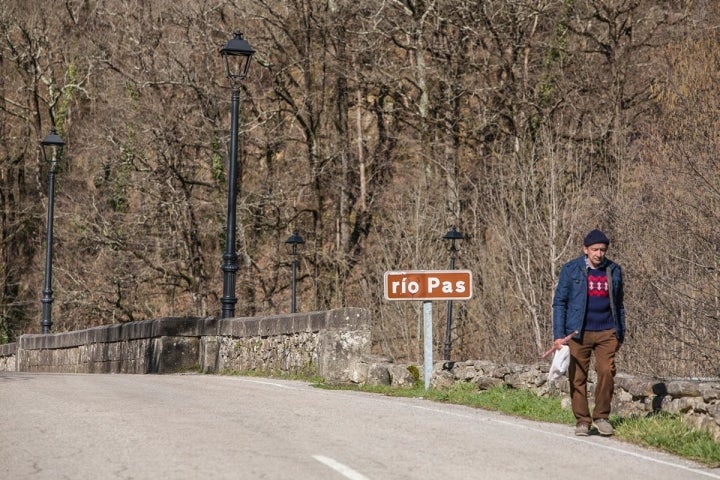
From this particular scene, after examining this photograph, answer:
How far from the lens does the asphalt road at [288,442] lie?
888 centimetres

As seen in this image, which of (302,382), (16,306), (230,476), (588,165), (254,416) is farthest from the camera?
(16,306)

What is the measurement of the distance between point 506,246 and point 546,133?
3541 mm

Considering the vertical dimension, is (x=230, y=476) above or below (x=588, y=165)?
below

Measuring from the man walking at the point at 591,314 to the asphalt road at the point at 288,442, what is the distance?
19.5 inches

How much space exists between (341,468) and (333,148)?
113ft

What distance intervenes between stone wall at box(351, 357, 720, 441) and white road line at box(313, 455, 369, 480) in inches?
153

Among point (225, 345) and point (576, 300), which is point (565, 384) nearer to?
point (576, 300)

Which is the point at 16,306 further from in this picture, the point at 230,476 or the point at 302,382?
the point at 230,476

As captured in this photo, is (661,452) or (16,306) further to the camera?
(16,306)

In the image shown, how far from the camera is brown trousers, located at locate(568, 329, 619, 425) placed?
11.8m

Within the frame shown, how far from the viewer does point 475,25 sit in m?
38.2

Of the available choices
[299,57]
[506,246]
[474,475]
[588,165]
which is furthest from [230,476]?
[299,57]

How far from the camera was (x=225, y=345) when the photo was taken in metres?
22.8

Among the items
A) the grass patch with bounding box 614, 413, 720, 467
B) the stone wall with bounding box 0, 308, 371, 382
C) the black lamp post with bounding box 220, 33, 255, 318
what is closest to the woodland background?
the black lamp post with bounding box 220, 33, 255, 318
